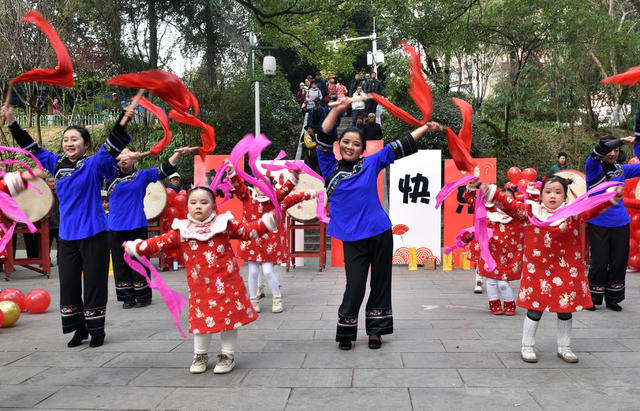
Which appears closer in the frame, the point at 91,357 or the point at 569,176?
the point at 91,357

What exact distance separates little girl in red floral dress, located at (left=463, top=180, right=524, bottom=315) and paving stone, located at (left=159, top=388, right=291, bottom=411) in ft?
9.47

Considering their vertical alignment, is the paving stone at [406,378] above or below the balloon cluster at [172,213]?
below

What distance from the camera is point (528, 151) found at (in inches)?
625

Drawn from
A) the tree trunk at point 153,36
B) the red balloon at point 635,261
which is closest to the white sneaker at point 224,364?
the red balloon at point 635,261

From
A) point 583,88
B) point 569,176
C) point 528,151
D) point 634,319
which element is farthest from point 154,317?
point 583,88

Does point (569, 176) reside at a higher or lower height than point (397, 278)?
higher

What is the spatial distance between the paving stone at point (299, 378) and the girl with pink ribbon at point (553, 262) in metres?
1.31

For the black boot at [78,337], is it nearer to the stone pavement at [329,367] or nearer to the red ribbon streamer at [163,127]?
the stone pavement at [329,367]

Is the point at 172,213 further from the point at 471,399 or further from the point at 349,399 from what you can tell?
the point at 471,399

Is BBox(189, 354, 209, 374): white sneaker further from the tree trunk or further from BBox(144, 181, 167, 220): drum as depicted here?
the tree trunk

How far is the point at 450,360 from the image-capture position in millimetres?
3943

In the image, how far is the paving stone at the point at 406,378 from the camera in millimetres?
3438

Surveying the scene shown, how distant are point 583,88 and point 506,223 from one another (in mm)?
11769

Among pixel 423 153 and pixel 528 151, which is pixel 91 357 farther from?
pixel 528 151
